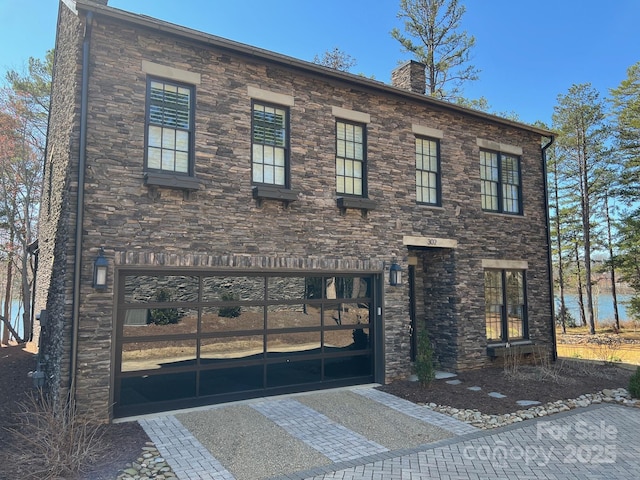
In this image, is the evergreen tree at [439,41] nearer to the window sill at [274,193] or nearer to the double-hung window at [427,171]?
the double-hung window at [427,171]

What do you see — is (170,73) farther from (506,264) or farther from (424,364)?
(506,264)

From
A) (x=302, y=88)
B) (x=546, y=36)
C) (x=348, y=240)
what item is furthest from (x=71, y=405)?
(x=546, y=36)

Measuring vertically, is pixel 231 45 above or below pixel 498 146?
above

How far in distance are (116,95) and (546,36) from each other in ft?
58.2

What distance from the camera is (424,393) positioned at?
8.81 m

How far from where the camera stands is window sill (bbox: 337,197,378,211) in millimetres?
9266

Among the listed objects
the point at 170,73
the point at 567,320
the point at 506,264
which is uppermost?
the point at 170,73

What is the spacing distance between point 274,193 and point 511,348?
7846 mm

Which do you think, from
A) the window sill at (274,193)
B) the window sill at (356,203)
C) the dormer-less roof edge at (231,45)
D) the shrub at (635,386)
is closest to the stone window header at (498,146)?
the dormer-less roof edge at (231,45)

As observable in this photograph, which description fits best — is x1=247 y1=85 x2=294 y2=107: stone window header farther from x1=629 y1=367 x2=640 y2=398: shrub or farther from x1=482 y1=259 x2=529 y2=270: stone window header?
x1=629 y1=367 x2=640 y2=398: shrub

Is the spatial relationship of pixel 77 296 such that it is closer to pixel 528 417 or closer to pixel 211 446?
pixel 211 446

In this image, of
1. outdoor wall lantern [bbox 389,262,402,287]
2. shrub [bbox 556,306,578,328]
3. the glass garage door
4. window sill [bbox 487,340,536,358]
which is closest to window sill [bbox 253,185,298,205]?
the glass garage door

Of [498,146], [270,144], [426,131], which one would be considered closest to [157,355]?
[270,144]

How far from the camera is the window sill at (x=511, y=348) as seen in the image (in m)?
11.2
